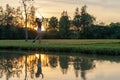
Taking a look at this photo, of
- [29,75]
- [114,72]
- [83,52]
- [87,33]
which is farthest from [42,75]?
[87,33]

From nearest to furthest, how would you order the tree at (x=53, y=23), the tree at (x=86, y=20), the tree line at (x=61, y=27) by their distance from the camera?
the tree line at (x=61, y=27)
the tree at (x=86, y=20)
the tree at (x=53, y=23)

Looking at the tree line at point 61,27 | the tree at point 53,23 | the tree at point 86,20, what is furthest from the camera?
the tree at point 53,23

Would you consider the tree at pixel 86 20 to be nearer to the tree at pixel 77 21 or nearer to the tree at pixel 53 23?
the tree at pixel 77 21

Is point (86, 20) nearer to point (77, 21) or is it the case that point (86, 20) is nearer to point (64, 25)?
point (77, 21)

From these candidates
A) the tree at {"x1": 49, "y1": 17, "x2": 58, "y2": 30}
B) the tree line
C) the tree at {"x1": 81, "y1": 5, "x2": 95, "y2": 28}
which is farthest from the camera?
the tree at {"x1": 49, "y1": 17, "x2": 58, "y2": 30}

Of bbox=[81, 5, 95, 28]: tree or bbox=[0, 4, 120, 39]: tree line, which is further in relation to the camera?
bbox=[81, 5, 95, 28]: tree

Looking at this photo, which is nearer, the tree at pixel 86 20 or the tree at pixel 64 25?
the tree at pixel 64 25

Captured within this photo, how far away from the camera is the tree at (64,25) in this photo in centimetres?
7635

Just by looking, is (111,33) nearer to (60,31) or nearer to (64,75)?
(60,31)

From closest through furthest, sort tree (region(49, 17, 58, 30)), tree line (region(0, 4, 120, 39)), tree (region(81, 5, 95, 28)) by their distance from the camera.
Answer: tree line (region(0, 4, 120, 39))
tree (region(81, 5, 95, 28))
tree (region(49, 17, 58, 30))

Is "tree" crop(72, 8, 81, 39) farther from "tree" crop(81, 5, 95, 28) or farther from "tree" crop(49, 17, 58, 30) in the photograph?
"tree" crop(49, 17, 58, 30)

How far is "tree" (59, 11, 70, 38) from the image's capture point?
76350mm

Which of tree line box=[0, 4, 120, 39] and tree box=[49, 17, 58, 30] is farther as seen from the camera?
tree box=[49, 17, 58, 30]

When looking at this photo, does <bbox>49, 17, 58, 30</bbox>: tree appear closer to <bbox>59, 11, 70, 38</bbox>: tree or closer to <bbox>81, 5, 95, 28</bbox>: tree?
<bbox>59, 11, 70, 38</bbox>: tree
